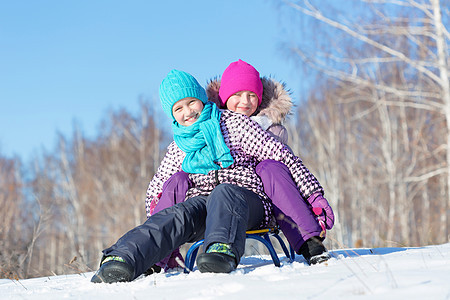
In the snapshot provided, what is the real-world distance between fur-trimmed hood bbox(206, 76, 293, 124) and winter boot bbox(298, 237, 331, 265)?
1.04 m

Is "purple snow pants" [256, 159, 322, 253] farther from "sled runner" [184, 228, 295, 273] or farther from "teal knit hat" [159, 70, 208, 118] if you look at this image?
"teal knit hat" [159, 70, 208, 118]

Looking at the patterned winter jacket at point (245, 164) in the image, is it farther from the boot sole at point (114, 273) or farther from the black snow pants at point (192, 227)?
the boot sole at point (114, 273)

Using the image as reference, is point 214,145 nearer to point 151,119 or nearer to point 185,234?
point 185,234

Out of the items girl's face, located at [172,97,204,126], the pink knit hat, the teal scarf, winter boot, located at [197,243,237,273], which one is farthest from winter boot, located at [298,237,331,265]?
the pink knit hat

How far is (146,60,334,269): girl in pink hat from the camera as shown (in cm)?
288

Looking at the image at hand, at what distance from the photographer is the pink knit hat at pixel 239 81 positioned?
3758mm

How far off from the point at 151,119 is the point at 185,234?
55.8ft

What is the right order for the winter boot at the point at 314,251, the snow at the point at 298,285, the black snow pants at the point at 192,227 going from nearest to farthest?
1. the snow at the point at 298,285
2. the black snow pants at the point at 192,227
3. the winter boot at the point at 314,251

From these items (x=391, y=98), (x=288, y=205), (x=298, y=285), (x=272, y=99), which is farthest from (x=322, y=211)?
(x=391, y=98)

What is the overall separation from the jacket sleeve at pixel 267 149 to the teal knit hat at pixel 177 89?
0.32 m

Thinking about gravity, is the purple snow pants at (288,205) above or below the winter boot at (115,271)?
above

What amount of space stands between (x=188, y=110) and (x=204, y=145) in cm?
29

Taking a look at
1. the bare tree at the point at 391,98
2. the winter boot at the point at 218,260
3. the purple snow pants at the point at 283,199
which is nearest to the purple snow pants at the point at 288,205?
the purple snow pants at the point at 283,199

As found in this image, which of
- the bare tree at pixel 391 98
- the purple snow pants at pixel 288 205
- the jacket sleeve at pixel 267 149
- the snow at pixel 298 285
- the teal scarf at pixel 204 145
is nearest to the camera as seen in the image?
the snow at pixel 298 285
